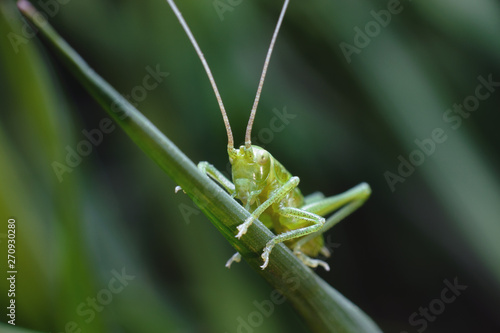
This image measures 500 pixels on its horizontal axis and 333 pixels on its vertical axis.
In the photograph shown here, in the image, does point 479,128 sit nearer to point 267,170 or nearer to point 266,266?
point 267,170

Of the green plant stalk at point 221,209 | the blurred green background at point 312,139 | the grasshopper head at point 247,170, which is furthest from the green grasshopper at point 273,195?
the blurred green background at point 312,139

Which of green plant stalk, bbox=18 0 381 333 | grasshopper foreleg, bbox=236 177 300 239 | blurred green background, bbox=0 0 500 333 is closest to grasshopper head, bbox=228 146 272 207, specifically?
grasshopper foreleg, bbox=236 177 300 239

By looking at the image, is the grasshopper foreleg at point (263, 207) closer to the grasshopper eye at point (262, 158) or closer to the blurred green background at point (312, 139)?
the grasshopper eye at point (262, 158)

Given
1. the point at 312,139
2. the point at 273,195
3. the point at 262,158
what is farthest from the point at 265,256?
the point at 312,139

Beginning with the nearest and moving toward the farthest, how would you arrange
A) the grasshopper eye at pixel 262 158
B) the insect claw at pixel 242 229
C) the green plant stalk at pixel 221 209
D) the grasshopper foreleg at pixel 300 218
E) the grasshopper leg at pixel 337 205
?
the green plant stalk at pixel 221 209 < the insect claw at pixel 242 229 < the grasshopper foreleg at pixel 300 218 < the grasshopper eye at pixel 262 158 < the grasshopper leg at pixel 337 205

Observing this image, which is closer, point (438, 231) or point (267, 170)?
point (267, 170)

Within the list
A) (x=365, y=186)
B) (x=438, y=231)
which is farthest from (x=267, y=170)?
(x=438, y=231)
